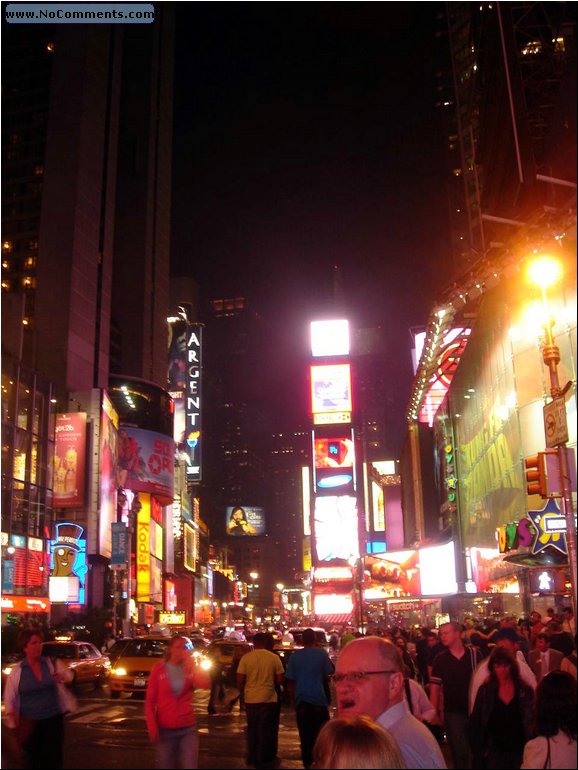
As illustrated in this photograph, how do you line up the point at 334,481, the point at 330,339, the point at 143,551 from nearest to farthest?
the point at 334,481 < the point at 330,339 < the point at 143,551

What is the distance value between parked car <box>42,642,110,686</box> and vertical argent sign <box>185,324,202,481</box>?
8908cm

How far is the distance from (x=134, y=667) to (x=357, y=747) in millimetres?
21019

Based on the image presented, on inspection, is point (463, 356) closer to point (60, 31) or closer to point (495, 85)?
point (495, 85)

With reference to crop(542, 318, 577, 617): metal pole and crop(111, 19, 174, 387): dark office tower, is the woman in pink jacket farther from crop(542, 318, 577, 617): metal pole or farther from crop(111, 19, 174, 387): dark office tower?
crop(111, 19, 174, 387): dark office tower

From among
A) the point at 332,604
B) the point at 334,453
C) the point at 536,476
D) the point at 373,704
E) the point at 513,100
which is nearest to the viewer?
the point at 373,704

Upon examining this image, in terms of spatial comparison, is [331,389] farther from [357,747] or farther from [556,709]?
[357,747]

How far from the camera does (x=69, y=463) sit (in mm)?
61812

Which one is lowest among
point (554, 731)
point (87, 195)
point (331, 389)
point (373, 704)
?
point (554, 731)

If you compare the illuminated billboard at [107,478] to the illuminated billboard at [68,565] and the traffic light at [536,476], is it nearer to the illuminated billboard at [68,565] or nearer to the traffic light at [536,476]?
the illuminated billboard at [68,565]

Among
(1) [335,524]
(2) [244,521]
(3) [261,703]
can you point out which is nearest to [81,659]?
(3) [261,703]

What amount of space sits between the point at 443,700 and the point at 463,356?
102 ft

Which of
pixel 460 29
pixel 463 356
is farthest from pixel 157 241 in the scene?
pixel 463 356

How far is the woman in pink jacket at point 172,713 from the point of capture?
8.00 m

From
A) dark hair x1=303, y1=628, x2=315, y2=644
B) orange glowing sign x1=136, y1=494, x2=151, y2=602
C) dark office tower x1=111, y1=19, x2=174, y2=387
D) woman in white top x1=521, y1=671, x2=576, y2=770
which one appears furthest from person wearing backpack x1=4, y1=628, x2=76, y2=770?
dark office tower x1=111, y1=19, x2=174, y2=387
